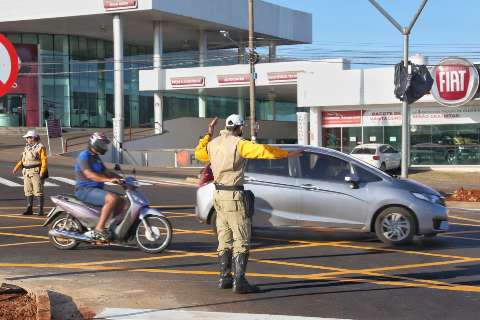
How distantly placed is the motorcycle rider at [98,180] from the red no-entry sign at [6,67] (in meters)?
3.44

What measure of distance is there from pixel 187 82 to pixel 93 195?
33723 millimetres

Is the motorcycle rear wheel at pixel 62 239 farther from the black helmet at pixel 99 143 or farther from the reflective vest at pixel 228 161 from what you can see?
the reflective vest at pixel 228 161

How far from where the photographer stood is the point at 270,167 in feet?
37.5

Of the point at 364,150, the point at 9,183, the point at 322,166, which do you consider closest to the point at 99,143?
the point at 322,166

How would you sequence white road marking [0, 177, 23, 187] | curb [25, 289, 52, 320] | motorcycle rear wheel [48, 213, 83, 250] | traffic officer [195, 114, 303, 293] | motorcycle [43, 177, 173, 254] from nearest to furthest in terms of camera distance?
curb [25, 289, 52, 320] → traffic officer [195, 114, 303, 293] → motorcycle [43, 177, 173, 254] → motorcycle rear wheel [48, 213, 83, 250] → white road marking [0, 177, 23, 187]

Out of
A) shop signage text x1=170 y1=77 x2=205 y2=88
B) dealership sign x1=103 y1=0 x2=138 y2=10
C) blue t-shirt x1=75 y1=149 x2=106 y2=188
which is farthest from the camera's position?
dealership sign x1=103 y1=0 x2=138 y2=10

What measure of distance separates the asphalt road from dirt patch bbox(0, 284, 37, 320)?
1.19ft

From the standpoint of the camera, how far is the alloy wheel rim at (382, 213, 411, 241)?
11.0 m

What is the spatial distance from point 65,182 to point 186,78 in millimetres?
20705

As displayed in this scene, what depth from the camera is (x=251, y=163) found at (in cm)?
1156

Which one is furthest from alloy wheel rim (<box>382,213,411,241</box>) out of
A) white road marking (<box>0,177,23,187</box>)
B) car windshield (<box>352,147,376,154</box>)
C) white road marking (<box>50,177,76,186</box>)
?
car windshield (<box>352,147,376,154</box>)

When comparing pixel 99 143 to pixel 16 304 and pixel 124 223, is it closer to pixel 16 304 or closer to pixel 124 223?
pixel 124 223

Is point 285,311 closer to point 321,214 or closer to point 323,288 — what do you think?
point 323,288

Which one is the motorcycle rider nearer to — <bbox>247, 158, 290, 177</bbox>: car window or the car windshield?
<bbox>247, 158, 290, 177</bbox>: car window
